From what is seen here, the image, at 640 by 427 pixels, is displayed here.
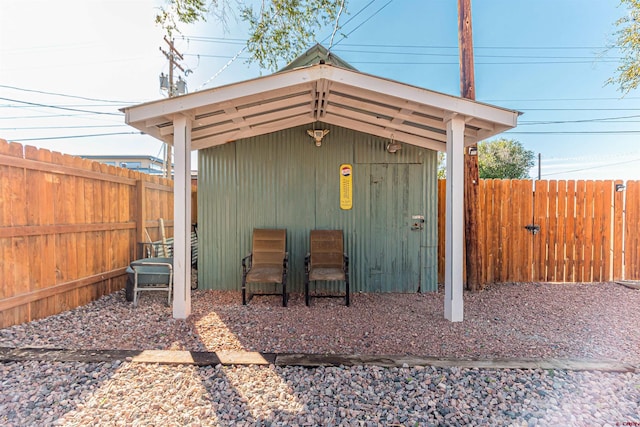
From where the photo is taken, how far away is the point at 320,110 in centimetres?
409

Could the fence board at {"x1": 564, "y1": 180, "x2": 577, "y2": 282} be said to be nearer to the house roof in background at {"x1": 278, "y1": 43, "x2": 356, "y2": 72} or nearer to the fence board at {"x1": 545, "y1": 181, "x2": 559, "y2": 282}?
the fence board at {"x1": 545, "y1": 181, "x2": 559, "y2": 282}

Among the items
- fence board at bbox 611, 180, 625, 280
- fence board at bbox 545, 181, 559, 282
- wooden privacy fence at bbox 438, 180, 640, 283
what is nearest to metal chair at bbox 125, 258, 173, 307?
wooden privacy fence at bbox 438, 180, 640, 283

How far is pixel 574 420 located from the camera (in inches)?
68.0

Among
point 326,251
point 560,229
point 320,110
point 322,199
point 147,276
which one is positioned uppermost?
point 320,110

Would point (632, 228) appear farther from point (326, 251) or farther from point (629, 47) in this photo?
point (326, 251)

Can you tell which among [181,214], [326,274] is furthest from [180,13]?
[326,274]

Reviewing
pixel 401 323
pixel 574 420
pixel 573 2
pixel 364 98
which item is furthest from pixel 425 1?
pixel 574 420

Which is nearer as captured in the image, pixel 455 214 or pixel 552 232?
pixel 455 214

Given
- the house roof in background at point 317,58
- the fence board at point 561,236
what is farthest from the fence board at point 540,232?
the house roof in background at point 317,58

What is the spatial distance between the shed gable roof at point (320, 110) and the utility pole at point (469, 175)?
0.79m

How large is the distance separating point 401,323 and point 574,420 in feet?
5.41

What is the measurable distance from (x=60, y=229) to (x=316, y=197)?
10.7 ft

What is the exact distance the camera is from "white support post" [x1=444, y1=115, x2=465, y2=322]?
3.26 meters

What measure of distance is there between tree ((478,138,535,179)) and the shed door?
1201 cm
